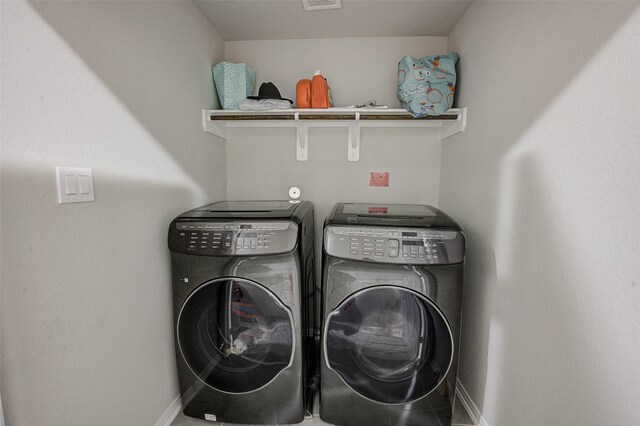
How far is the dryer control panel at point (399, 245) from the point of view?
1273mm

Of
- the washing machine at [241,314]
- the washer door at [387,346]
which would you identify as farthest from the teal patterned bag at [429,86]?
the washer door at [387,346]

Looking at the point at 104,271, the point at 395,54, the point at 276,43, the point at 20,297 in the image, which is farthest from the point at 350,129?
the point at 20,297

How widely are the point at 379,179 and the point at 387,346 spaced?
1.21m

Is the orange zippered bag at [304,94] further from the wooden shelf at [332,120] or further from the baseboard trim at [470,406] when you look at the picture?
the baseboard trim at [470,406]

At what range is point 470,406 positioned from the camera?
1541 mm

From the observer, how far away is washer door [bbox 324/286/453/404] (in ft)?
4.44

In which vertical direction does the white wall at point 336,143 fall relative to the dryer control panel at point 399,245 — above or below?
above

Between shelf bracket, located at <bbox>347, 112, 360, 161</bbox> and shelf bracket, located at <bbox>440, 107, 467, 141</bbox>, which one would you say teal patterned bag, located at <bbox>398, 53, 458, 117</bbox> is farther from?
shelf bracket, located at <bbox>347, 112, 360, 161</bbox>

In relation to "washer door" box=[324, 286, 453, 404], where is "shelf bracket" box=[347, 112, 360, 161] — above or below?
above

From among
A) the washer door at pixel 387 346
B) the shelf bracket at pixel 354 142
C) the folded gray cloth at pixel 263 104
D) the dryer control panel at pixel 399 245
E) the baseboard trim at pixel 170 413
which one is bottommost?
the baseboard trim at pixel 170 413

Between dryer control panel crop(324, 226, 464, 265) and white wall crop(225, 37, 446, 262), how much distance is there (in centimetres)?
93

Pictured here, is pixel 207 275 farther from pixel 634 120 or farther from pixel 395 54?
pixel 395 54

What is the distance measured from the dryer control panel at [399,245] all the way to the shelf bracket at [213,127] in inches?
45.9

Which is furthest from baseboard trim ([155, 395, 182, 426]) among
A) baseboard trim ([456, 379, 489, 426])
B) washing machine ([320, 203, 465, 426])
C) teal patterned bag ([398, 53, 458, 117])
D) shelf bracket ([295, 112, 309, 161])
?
teal patterned bag ([398, 53, 458, 117])
